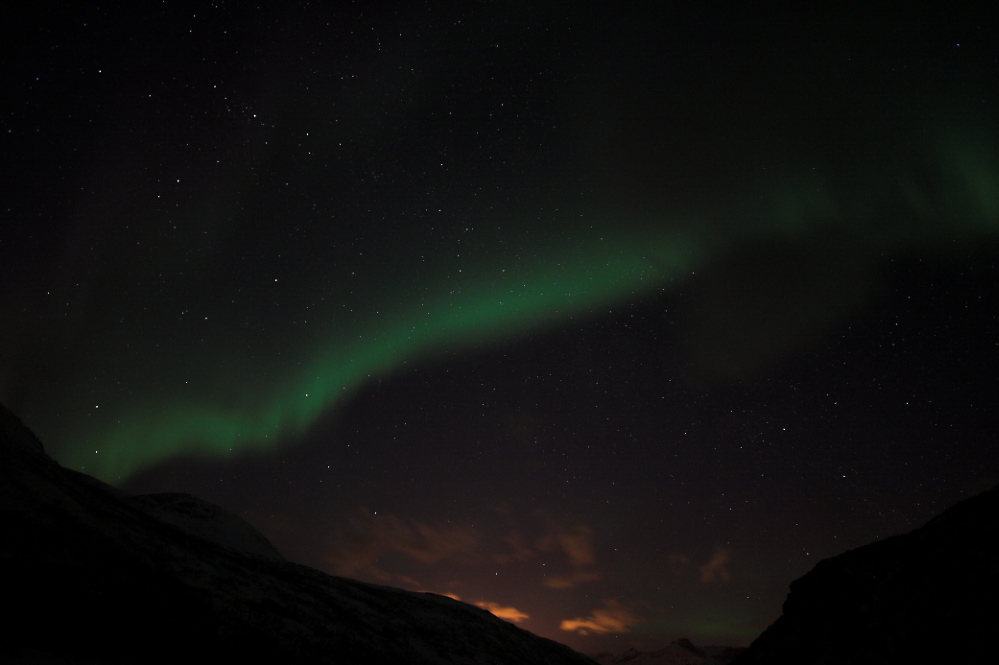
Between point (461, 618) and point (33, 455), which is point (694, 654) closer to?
point (461, 618)

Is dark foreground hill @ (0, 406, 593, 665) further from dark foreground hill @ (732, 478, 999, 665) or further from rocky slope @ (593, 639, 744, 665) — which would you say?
rocky slope @ (593, 639, 744, 665)

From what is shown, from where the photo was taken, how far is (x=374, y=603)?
20.5m

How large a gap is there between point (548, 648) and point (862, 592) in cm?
1787

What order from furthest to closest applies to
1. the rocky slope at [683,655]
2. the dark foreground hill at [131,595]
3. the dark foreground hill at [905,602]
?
the rocky slope at [683,655] < the dark foreground hill at [905,602] < the dark foreground hill at [131,595]

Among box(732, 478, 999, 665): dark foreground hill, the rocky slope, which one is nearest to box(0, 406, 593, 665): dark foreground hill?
box(732, 478, 999, 665): dark foreground hill

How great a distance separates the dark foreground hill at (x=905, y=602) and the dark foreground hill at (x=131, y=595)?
13.7 m

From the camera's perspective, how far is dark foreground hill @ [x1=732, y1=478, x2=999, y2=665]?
1128cm

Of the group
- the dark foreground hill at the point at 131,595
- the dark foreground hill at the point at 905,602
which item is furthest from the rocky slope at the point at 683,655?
the dark foreground hill at the point at 131,595

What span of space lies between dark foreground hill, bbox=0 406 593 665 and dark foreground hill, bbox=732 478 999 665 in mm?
13687

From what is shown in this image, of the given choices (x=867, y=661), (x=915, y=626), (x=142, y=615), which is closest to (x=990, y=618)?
(x=915, y=626)

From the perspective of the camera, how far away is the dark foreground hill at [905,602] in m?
11.3

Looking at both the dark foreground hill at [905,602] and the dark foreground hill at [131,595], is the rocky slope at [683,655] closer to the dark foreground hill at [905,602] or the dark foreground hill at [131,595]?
the dark foreground hill at [905,602]

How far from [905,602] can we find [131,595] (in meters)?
20.2

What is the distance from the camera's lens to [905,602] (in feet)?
45.1
